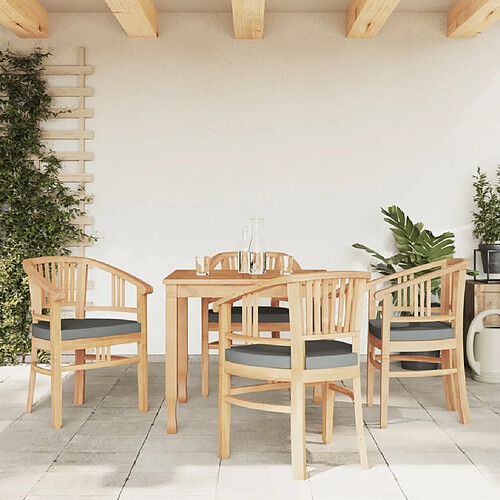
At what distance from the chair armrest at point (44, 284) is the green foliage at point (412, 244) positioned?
240 centimetres

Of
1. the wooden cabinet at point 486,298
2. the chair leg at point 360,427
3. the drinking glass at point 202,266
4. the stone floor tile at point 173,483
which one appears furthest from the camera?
the wooden cabinet at point 486,298

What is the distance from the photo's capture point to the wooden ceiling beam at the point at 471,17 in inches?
183

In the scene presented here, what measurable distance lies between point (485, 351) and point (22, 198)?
11.7ft

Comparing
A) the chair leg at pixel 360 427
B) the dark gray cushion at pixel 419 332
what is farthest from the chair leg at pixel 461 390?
the chair leg at pixel 360 427

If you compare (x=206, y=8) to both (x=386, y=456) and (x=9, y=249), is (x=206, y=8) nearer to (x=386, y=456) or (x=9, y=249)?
(x=9, y=249)

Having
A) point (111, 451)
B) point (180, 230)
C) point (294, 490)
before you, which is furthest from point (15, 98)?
point (294, 490)

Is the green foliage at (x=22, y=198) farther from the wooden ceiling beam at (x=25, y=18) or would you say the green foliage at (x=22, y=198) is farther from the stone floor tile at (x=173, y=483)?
the stone floor tile at (x=173, y=483)

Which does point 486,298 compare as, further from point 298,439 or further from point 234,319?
→ point 298,439


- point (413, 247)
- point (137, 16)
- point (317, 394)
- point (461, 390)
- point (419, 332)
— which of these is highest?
point (137, 16)

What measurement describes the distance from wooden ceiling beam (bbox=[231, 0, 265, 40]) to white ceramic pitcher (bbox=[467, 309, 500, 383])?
99.9 inches

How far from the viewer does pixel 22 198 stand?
17.3ft

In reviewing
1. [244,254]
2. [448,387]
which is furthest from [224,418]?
[448,387]

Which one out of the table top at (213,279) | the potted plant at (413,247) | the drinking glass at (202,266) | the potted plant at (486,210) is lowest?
the table top at (213,279)

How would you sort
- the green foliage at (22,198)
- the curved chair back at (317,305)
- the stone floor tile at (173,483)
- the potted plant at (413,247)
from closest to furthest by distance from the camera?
the stone floor tile at (173,483) < the curved chair back at (317,305) < the potted plant at (413,247) < the green foliage at (22,198)
